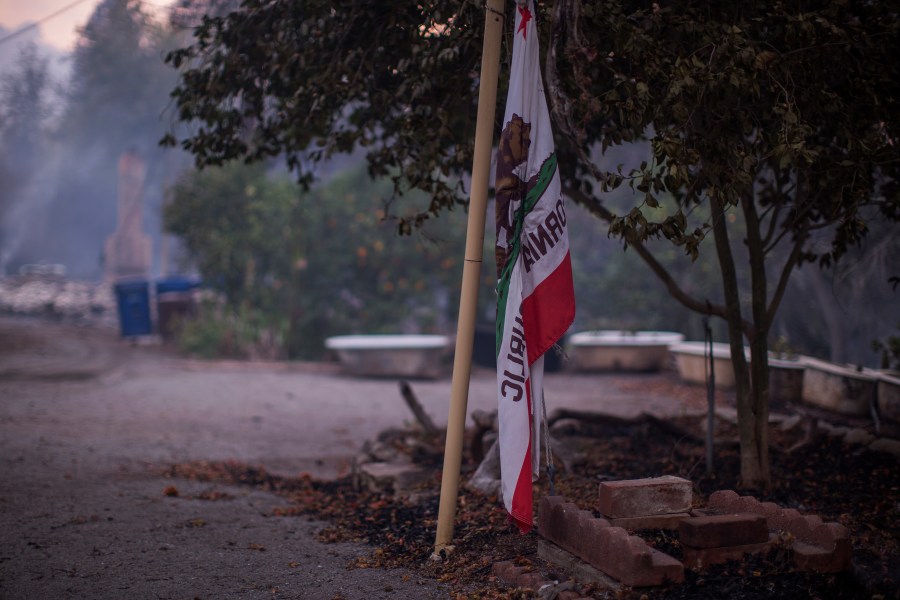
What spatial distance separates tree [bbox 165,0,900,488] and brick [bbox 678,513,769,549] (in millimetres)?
1152

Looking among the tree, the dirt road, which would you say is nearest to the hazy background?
the dirt road

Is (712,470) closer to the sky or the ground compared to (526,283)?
closer to the ground

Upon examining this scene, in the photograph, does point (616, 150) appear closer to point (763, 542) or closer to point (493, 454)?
point (493, 454)

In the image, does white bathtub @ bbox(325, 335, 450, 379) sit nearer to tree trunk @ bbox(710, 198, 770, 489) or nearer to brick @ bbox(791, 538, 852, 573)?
tree trunk @ bbox(710, 198, 770, 489)

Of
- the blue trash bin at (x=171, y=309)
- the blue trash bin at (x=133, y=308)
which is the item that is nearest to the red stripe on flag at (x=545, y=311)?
the blue trash bin at (x=171, y=309)

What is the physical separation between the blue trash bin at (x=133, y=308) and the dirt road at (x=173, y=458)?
1.84 m

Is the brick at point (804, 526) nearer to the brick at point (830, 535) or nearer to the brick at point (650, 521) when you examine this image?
the brick at point (830, 535)

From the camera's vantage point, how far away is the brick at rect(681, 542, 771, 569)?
11.1 ft

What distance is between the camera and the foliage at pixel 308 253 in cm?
1580

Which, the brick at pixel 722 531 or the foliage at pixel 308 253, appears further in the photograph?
the foliage at pixel 308 253

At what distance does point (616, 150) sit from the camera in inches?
672

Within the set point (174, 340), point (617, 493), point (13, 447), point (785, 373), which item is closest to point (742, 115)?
point (617, 493)

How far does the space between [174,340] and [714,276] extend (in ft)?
36.3

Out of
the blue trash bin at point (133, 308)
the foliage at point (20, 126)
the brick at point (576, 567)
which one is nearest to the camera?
the brick at point (576, 567)
